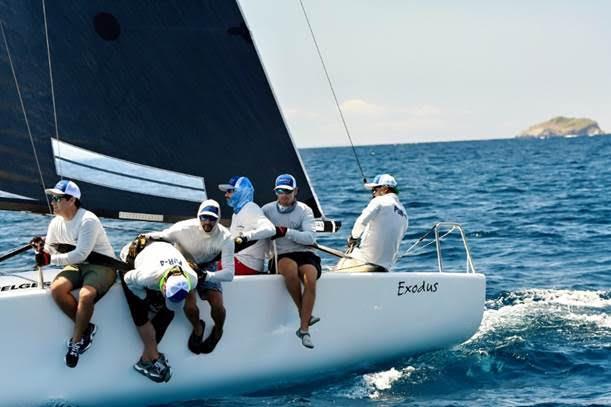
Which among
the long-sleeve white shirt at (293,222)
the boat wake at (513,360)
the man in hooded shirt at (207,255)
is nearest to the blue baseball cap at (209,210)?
the man in hooded shirt at (207,255)

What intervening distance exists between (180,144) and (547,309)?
4.09 meters

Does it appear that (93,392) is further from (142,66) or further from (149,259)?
(142,66)

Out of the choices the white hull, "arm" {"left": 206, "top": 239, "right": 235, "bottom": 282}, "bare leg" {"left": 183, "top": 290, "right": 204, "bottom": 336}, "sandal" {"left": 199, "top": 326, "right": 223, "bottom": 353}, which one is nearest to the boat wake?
the white hull

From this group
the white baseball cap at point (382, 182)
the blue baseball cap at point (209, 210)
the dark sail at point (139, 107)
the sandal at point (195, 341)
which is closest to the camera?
the blue baseball cap at point (209, 210)

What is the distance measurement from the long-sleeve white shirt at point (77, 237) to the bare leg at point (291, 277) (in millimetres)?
1306

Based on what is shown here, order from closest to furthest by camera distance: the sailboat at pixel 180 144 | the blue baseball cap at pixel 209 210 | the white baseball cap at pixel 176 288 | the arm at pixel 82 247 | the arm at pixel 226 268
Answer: the white baseball cap at pixel 176 288 → the arm at pixel 82 247 → the blue baseball cap at pixel 209 210 → the arm at pixel 226 268 → the sailboat at pixel 180 144

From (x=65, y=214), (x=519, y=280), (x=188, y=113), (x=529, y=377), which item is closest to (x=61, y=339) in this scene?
(x=65, y=214)

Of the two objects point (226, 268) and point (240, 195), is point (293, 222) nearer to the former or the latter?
point (240, 195)

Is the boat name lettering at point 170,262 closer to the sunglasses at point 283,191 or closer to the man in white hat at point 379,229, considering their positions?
the sunglasses at point 283,191

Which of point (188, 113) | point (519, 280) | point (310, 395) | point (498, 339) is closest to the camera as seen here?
point (310, 395)

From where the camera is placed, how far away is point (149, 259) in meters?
5.78

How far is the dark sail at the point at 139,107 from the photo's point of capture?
673 centimetres

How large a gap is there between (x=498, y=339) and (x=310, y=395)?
224 cm

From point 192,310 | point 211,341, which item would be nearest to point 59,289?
point 192,310
